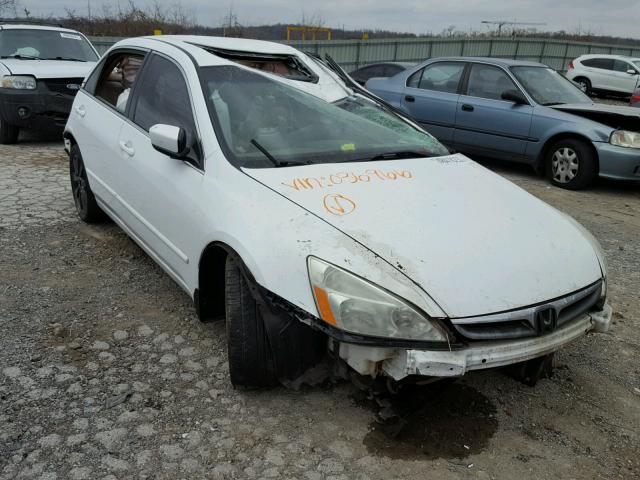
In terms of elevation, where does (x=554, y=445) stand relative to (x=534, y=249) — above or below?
below

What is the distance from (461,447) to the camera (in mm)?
2445

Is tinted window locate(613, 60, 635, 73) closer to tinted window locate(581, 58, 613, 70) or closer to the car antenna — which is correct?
tinted window locate(581, 58, 613, 70)

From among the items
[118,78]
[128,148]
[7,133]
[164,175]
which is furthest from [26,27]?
[164,175]

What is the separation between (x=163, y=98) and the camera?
3479 mm

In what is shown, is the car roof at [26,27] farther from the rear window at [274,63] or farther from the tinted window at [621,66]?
the tinted window at [621,66]

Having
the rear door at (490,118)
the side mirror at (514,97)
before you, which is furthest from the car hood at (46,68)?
the side mirror at (514,97)

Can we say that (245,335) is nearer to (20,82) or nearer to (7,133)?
(20,82)

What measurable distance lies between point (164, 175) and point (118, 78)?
Answer: 1620mm

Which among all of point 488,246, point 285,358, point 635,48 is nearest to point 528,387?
point 488,246

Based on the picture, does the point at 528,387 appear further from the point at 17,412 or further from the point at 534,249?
the point at 17,412

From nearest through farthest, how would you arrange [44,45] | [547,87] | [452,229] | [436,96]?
Answer: [452,229] < [547,87] < [436,96] < [44,45]

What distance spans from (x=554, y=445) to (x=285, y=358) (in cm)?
123

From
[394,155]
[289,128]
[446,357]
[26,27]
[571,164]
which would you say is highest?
[26,27]

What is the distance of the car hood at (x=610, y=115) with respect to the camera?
688cm
